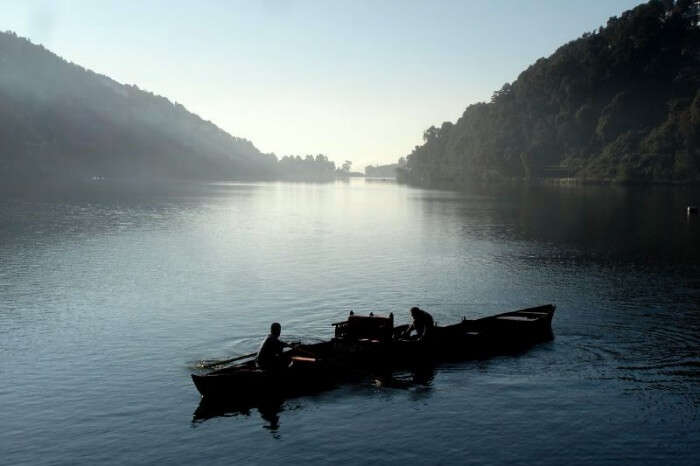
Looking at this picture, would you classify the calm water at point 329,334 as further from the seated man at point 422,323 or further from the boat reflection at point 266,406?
the seated man at point 422,323

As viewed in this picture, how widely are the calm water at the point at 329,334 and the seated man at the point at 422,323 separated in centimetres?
181

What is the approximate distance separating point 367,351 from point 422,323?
12.3 feet

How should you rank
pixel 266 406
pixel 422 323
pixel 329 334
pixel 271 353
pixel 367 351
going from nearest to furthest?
1. pixel 266 406
2. pixel 271 353
3. pixel 367 351
4. pixel 422 323
5. pixel 329 334

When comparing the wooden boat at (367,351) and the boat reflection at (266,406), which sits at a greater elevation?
the wooden boat at (367,351)

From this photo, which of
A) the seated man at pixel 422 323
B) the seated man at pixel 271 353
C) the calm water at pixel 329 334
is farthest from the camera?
→ the seated man at pixel 422 323

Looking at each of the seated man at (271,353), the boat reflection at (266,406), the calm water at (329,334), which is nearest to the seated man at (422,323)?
the calm water at (329,334)

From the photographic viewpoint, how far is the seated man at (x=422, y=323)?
31.2m

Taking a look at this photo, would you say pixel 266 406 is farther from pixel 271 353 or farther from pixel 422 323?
pixel 422 323

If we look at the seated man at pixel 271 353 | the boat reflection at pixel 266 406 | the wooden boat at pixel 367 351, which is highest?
the seated man at pixel 271 353

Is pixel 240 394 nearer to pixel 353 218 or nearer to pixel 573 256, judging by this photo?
pixel 573 256

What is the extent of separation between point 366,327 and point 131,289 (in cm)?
2487

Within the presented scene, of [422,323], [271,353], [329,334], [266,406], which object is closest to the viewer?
[266,406]

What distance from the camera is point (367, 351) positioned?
96.0 ft

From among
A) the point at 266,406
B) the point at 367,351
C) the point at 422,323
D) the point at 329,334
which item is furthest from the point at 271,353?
the point at 329,334
